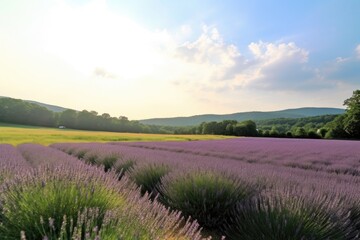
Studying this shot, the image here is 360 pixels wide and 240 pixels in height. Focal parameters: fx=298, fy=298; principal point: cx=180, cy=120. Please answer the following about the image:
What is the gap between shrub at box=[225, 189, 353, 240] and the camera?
2.96 meters

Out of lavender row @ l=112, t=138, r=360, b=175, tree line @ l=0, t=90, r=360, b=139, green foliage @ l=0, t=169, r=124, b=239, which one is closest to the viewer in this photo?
green foliage @ l=0, t=169, r=124, b=239

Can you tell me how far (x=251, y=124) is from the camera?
57719mm

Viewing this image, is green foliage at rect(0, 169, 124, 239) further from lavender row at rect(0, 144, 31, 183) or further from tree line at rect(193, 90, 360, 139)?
tree line at rect(193, 90, 360, 139)

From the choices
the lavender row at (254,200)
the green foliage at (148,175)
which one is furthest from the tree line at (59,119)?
the lavender row at (254,200)

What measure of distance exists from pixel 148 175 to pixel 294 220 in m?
3.63

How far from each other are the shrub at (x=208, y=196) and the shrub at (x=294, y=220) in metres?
0.89

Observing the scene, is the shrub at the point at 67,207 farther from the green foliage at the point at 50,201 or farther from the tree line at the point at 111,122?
the tree line at the point at 111,122

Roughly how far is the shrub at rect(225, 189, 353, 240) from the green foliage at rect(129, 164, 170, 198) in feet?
9.50

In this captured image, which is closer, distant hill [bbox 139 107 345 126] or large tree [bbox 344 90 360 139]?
large tree [bbox 344 90 360 139]

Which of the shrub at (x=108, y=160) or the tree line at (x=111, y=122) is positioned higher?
the tree line at (x=111, y=122)

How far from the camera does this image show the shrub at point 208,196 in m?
4.28

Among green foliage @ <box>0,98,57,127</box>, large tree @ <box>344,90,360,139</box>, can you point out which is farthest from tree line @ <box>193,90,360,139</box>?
green foliage @ <box>0,98,57,127</box>

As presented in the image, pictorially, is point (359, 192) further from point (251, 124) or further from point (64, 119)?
point (64, 119)

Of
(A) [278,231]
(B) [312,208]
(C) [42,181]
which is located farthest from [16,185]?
(B) [312,208]
